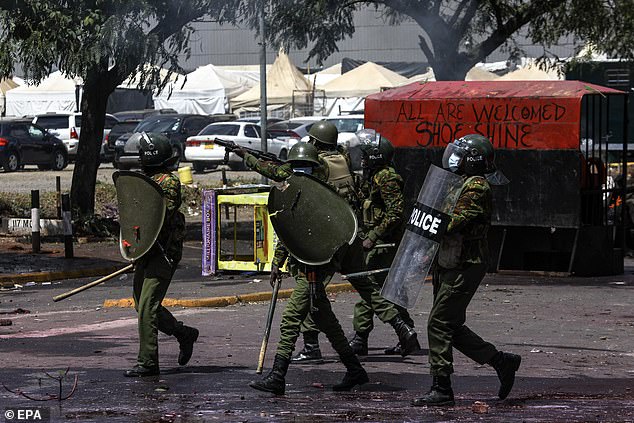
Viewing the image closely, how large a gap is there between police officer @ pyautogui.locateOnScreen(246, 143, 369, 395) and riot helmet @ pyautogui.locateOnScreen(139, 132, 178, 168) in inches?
39.0

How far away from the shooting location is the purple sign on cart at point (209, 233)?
1571cm

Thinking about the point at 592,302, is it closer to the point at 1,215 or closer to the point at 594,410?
the point at 594,410

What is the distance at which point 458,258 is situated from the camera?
294 inches

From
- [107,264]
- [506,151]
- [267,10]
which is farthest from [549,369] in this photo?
[267,10]

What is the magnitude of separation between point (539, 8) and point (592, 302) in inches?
424

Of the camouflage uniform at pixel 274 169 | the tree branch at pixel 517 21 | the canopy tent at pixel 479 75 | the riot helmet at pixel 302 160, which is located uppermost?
the tree branch at pixel 517 21

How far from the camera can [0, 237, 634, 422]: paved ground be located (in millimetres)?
7363

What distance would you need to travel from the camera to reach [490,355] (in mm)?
7699

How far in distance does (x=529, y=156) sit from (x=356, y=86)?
34753mm

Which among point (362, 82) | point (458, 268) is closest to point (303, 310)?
point (458, 268)

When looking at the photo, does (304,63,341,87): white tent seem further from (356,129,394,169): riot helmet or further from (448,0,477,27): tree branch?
(356,129,394,169): riot helmet

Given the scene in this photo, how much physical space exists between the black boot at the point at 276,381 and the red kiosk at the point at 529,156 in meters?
8.56

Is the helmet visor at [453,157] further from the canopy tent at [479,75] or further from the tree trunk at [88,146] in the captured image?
the canopy tent at [479,75]

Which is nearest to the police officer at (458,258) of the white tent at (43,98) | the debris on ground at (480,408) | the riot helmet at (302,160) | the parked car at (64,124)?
the debris on ground at (480,408)
